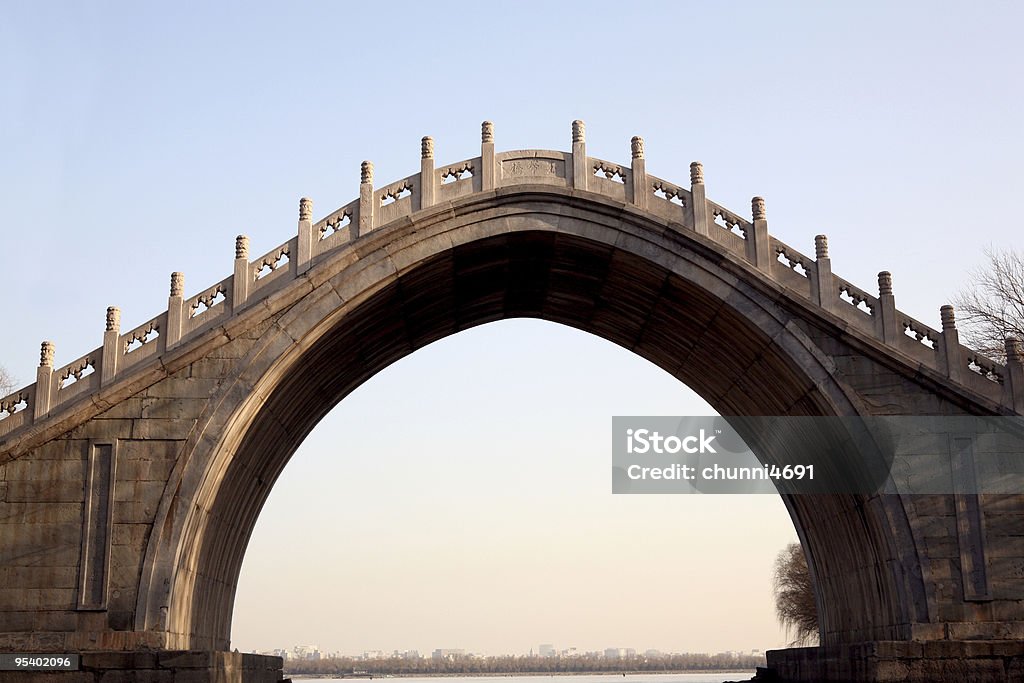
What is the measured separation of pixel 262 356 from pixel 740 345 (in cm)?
1030

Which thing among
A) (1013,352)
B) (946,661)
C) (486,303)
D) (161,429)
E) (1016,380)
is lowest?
(946,661)

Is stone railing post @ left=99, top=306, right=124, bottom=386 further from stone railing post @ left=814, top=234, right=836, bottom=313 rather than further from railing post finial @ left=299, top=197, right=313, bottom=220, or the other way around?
stone railing post @ left=814, top=234, right=836, bottom=313

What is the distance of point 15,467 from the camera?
866 inches

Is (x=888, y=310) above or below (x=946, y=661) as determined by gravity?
above

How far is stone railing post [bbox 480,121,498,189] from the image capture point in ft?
81.9

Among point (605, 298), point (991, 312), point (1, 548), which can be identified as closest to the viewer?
point (1, 548)

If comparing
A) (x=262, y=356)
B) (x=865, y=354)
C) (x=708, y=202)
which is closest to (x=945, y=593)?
(x=865, y=354)

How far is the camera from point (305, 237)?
24109 millimetres

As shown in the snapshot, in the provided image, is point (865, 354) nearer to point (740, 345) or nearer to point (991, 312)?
point (740, 345)

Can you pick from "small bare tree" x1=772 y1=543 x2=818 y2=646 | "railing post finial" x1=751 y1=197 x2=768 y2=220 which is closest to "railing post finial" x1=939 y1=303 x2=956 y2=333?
"railing post finial" x1=751 y1=197 x2=768 y2=220

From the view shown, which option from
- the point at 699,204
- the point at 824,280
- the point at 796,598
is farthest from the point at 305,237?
the point at 796,598

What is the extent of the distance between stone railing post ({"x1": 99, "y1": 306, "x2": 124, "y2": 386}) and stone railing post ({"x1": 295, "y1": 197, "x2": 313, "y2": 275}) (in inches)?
146

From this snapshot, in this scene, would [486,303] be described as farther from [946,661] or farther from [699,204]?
[946,661]

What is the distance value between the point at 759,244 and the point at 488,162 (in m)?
6.04
